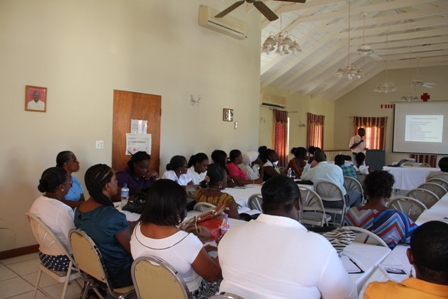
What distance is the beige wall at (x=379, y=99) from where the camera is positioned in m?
13.1

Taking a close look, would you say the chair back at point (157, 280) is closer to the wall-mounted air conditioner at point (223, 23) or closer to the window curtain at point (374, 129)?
the wall-mounted air conditioner at point (223, 23)

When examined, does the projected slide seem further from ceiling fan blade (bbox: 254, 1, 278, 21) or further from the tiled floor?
the tiled floor

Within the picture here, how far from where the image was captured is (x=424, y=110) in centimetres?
1336

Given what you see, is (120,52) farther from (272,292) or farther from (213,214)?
(272,292)

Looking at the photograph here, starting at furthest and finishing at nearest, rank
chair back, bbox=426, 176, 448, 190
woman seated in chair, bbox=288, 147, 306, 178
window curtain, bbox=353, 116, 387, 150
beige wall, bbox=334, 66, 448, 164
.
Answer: window curtain, bbox=353, 116, 387, 150
beige wall, bbox=334, 66, 448, 164
woman seated in chair, bbox=288, 147, 306, 178
chair back, bbox=426, 176, 448, 190

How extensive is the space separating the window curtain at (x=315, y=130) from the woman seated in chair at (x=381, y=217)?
429 inches

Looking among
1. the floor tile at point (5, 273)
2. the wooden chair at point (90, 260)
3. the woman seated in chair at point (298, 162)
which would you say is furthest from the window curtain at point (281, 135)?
the wooden chair at point (90, 260)

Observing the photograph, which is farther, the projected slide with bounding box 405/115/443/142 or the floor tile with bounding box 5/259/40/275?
the projected slide with bounding box 405/115/443/142

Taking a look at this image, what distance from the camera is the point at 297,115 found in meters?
12.8

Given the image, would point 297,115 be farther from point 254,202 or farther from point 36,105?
point 36,105

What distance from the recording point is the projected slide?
13.1m

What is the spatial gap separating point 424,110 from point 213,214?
13543 mm

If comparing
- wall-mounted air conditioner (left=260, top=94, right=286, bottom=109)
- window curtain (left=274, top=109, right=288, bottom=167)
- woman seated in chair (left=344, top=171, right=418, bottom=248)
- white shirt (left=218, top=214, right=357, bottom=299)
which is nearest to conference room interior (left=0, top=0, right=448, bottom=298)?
white shirt (left=218, top=214, right=357, bottom=299)

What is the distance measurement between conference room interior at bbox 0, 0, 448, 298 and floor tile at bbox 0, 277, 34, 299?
2 cm
